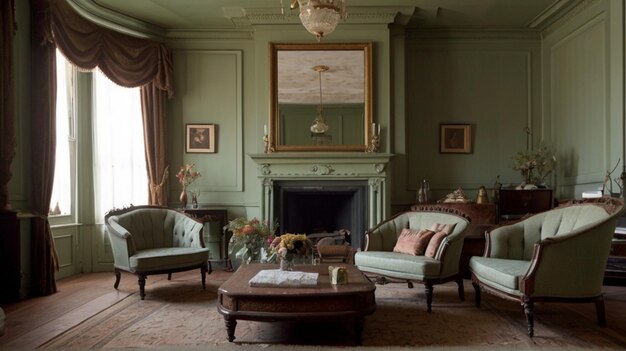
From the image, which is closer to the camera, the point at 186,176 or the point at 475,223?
the point at 475,223

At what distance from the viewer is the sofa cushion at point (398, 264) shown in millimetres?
3768

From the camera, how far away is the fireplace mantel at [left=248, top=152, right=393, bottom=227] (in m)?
5.65

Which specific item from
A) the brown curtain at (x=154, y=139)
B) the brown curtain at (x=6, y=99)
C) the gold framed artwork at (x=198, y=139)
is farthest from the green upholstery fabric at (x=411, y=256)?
the brown curtain at (x=6, y=99)

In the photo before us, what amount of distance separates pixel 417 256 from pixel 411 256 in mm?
54

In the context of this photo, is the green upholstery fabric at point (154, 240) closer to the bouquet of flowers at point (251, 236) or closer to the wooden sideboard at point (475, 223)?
the bouquet of flowers at point (251, 236)

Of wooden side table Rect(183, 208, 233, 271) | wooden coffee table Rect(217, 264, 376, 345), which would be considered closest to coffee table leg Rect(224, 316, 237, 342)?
wooden coffee table Rect(217, 264, 376, 345)

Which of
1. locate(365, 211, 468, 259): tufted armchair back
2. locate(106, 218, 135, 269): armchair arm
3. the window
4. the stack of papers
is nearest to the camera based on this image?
the stack of papers

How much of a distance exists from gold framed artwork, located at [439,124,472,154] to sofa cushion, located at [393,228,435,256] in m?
2.10

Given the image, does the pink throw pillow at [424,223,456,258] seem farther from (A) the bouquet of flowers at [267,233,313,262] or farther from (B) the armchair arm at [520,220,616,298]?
(A) the bouquet of flowers at [267,233,313,262]

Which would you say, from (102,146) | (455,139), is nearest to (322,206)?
(455,139)

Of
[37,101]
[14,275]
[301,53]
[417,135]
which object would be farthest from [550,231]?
[37,101]

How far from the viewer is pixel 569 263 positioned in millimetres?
3111

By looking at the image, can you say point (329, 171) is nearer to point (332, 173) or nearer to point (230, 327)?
point (332, 173)

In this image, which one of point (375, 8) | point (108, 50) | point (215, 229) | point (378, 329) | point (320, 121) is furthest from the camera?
point (215, 229)
